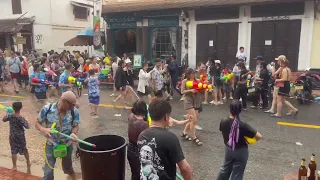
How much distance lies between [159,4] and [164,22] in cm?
107

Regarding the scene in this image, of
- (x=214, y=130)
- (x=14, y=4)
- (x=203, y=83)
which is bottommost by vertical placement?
(x=214, y=130)

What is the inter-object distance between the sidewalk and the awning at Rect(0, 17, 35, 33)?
2086 cm

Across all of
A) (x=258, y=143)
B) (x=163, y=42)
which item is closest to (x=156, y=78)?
(x=258, y=143)

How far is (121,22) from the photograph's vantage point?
62.5 ft

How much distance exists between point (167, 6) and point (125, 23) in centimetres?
348

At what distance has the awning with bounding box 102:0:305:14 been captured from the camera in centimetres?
1476

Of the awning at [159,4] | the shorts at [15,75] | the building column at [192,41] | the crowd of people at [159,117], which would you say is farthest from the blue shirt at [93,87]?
the building column at [192,41]

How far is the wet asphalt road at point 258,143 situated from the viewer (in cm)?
564

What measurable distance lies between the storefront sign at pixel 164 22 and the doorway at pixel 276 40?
170 inches

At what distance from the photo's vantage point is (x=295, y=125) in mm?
8391

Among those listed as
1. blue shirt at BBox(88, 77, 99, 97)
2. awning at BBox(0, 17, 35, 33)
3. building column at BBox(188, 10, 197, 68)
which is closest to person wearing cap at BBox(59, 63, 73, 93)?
blue shirt at BBox(88, 77, 99, 97)

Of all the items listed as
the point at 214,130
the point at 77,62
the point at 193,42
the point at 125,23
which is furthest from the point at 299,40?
the point at 77,62

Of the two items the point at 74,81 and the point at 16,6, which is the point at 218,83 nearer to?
the point at 74,81

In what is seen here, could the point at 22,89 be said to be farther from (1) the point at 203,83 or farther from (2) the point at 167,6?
(1) the point at 203,83
